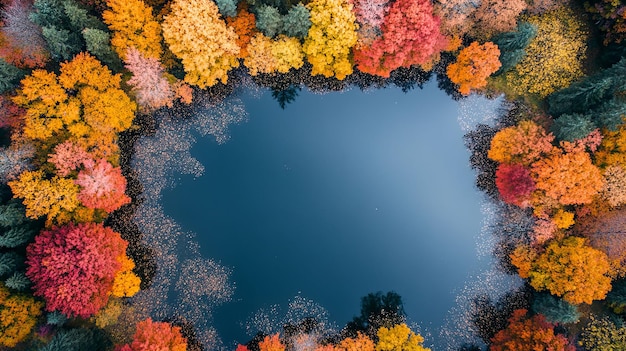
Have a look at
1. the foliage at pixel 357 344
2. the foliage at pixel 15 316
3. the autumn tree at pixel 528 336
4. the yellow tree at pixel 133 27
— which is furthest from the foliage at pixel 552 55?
the foliage at pixel 15 316

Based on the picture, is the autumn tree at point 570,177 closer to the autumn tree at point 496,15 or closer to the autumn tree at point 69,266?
the autumn tree at point 496,15

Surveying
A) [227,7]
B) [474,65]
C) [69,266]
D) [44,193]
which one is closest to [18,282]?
Answer: [69,266]

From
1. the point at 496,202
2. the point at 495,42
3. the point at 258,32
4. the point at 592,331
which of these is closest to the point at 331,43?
the point at 258,32

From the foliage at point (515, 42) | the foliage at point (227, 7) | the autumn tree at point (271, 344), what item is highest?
the foliage at point (515, 42)

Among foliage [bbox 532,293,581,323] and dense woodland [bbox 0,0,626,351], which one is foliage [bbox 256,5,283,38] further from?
foliage [bbox 532,293,581,323]

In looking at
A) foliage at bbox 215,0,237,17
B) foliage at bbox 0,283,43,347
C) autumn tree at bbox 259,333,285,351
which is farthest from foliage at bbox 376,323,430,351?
foliage at bbox 215,0,237,17

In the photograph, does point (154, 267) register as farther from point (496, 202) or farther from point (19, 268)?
point (496, 202)

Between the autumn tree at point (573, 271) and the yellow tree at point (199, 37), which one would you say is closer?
the yellow tree at point (199, 37)
